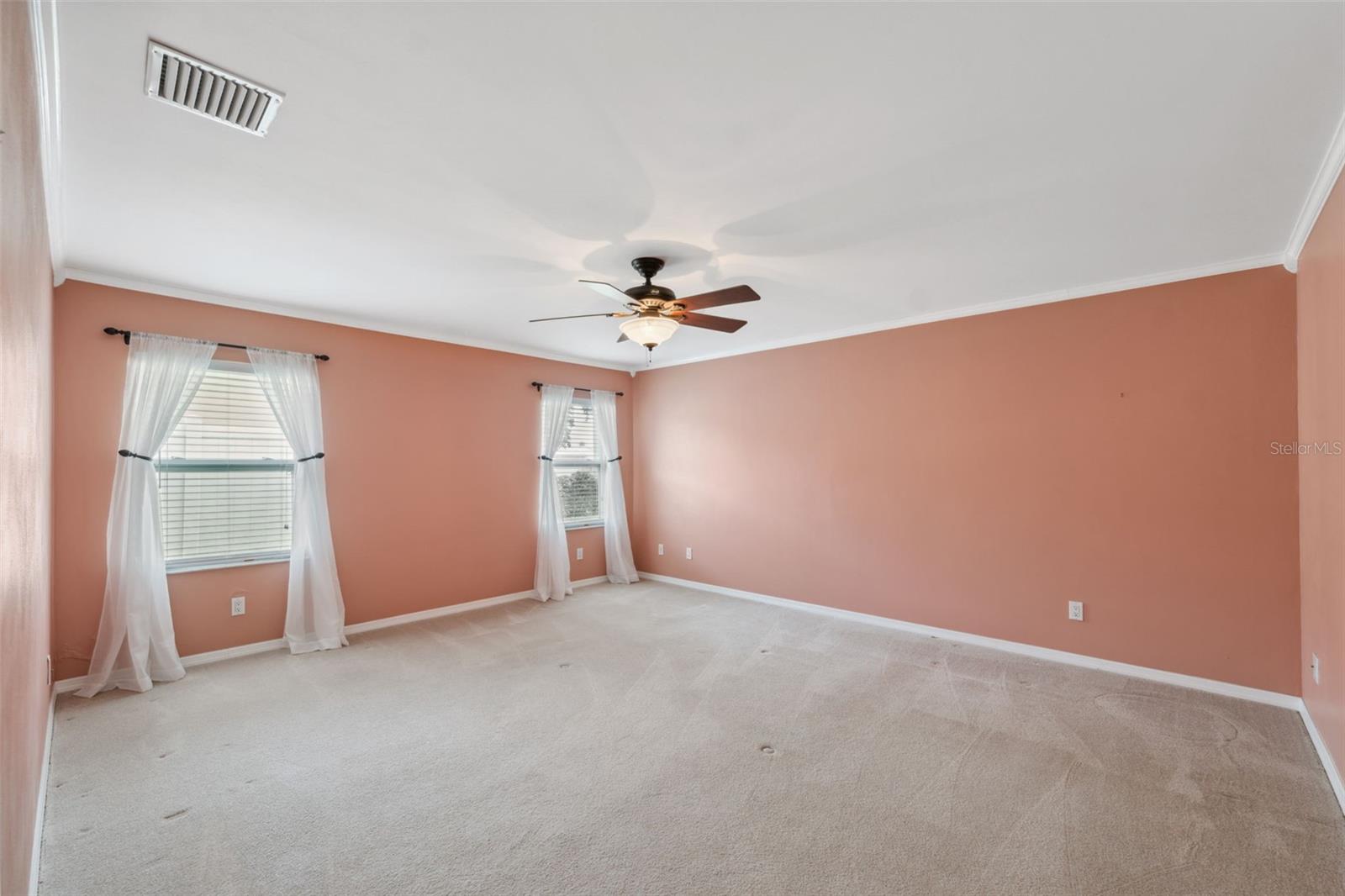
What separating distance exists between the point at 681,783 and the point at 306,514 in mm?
3366

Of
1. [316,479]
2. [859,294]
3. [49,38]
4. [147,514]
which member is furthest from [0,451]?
[859,294]

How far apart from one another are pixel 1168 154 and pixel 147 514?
5.50m

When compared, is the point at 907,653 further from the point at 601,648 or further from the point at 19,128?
the point at 19,128

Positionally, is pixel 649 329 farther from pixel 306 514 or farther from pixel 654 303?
pixel 306 514

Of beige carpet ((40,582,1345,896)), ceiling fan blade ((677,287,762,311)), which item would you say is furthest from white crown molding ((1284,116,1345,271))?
beige carpet ((40,582,1345,896))

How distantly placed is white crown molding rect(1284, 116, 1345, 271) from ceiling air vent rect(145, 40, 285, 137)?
359 centimetres

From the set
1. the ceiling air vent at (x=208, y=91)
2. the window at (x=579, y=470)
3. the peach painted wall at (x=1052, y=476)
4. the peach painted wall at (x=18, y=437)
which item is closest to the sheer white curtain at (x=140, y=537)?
the peach painted wall at (x=18, y=437)

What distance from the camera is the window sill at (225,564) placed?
3.81m

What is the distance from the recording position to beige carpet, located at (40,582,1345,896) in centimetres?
197

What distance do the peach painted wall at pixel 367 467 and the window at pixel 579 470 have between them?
216 mm

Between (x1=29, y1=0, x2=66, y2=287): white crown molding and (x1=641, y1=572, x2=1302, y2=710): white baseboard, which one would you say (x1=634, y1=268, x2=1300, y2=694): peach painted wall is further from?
(x1=29, y1=0, x2=66, y2=287): white crown molding

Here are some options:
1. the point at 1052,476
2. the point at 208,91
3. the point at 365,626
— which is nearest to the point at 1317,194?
the point at 1052,476

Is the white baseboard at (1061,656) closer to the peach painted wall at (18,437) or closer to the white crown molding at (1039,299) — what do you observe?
the white crown molding at (1039,299)

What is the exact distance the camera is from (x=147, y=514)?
360 cm
